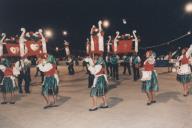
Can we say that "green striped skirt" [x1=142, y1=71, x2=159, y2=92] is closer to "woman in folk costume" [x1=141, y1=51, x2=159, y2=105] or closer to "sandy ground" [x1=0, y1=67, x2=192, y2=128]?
"woman in folk costume" [x1=141, y1=51, x2=159, y2=105]

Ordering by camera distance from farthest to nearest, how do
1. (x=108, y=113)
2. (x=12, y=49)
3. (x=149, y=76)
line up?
(x=12, y=49) < (x=149, y=76) < (x=108, y=113)

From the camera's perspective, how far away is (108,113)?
10.3m

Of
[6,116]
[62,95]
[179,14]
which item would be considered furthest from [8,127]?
[179,14]

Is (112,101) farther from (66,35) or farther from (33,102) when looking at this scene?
(66,35)

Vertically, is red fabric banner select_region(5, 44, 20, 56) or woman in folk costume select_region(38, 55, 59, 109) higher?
red fabric banner select_region(5, 44, 20, 56)

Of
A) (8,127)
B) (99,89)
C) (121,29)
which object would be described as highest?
(121,29)

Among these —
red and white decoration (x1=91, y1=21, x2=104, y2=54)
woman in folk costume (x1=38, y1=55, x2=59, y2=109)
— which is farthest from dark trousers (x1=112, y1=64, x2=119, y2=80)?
red and white decoration (x1=91, y1=21, x2=104, y2=54)

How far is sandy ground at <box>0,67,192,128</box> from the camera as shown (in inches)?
356

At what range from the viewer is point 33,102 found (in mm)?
13125

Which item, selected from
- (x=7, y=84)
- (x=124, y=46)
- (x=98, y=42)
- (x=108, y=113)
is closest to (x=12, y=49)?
(x=7, y=84)

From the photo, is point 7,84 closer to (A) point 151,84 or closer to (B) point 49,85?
(B) point 49,85

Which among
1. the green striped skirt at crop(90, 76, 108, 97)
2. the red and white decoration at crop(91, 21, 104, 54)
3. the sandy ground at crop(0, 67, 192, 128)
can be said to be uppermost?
the red and white decoration at crop(91, 21, 104, 54)

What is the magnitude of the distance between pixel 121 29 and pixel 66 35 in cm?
1391

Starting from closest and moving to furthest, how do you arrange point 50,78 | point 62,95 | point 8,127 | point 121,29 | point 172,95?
point 8,127, point 50,78, point 172,95, point 62,95, point 121,29
